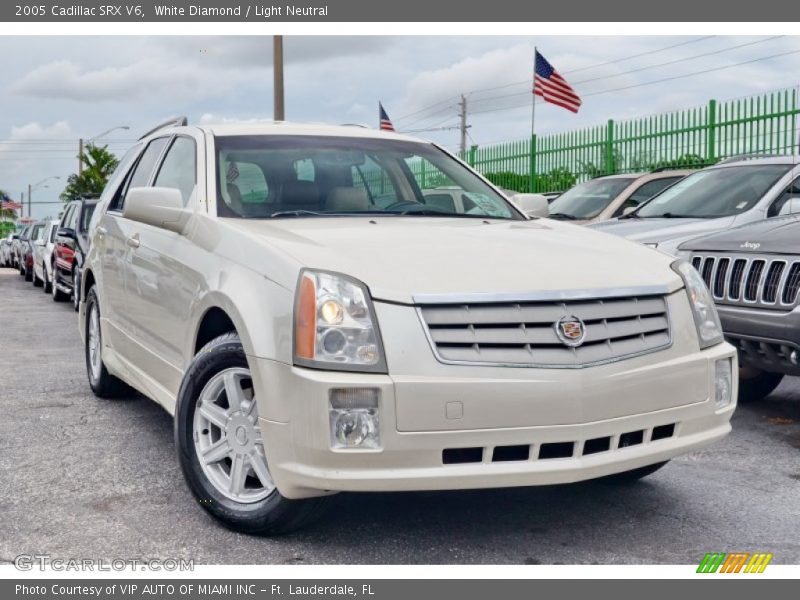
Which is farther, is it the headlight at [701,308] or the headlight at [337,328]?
the headlight at [701,308]

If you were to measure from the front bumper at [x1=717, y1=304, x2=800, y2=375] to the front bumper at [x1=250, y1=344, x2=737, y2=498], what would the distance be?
215 centimetres

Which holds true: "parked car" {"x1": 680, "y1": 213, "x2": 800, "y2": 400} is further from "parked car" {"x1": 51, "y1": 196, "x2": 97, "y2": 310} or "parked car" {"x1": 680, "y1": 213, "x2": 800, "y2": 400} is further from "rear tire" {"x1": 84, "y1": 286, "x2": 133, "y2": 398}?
"parked car" {"x1": 51, "y1": 196, "x2": 97, "y2": 310}

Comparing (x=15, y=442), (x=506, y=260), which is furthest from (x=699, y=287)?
(x=15, y=442)

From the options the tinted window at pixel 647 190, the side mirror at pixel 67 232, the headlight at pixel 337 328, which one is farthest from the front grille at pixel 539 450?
the side mirror at pixel 67 232

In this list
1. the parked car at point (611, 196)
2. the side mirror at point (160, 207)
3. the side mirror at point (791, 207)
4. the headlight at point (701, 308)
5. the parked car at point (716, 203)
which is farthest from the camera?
the parked car at point (611, 196)

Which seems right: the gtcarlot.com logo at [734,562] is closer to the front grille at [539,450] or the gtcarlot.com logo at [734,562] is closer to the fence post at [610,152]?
the front grille at [539,450]

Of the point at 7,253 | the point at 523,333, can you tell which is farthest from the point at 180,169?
the point at 7,253

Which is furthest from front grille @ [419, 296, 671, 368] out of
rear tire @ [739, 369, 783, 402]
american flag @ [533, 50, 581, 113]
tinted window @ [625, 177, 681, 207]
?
american flag @ [533, 50, 581, 113]

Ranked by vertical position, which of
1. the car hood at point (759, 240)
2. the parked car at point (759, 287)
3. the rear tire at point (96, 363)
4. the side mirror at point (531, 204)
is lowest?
the rear tire at point (96, 363)

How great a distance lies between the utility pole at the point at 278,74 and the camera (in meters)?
19.0

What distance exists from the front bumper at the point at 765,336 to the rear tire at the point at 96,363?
3831mm

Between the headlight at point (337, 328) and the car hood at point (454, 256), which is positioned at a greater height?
the car hood at point (454, 256)

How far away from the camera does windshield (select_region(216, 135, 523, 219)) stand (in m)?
4.85

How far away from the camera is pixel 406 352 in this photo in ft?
11.3
